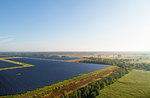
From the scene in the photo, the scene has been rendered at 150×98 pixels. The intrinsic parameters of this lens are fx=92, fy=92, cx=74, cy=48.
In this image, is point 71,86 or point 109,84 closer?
point 71,86

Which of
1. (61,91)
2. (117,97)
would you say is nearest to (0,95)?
(61,91)

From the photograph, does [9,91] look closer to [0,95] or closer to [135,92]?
[0,95]

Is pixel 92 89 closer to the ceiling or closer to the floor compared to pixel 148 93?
closer to the ceiling

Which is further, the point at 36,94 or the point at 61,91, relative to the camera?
the point at 61,91

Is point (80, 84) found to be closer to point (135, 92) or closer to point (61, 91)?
point (61, 91)

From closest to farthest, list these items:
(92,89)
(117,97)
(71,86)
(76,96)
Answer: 1. (76,96)
2. (117,97)
3. (92,89)
4. (71,86)

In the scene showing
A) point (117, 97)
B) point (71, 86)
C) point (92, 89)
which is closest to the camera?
point (117, 97)

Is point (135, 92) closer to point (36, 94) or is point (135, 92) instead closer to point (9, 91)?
point (36, 94)

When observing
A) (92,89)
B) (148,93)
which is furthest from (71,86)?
(148,93)

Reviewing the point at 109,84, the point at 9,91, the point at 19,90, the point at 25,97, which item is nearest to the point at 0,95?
the point at 9,91

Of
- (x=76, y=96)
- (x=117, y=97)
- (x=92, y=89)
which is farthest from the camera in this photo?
(x=92, y=89)
